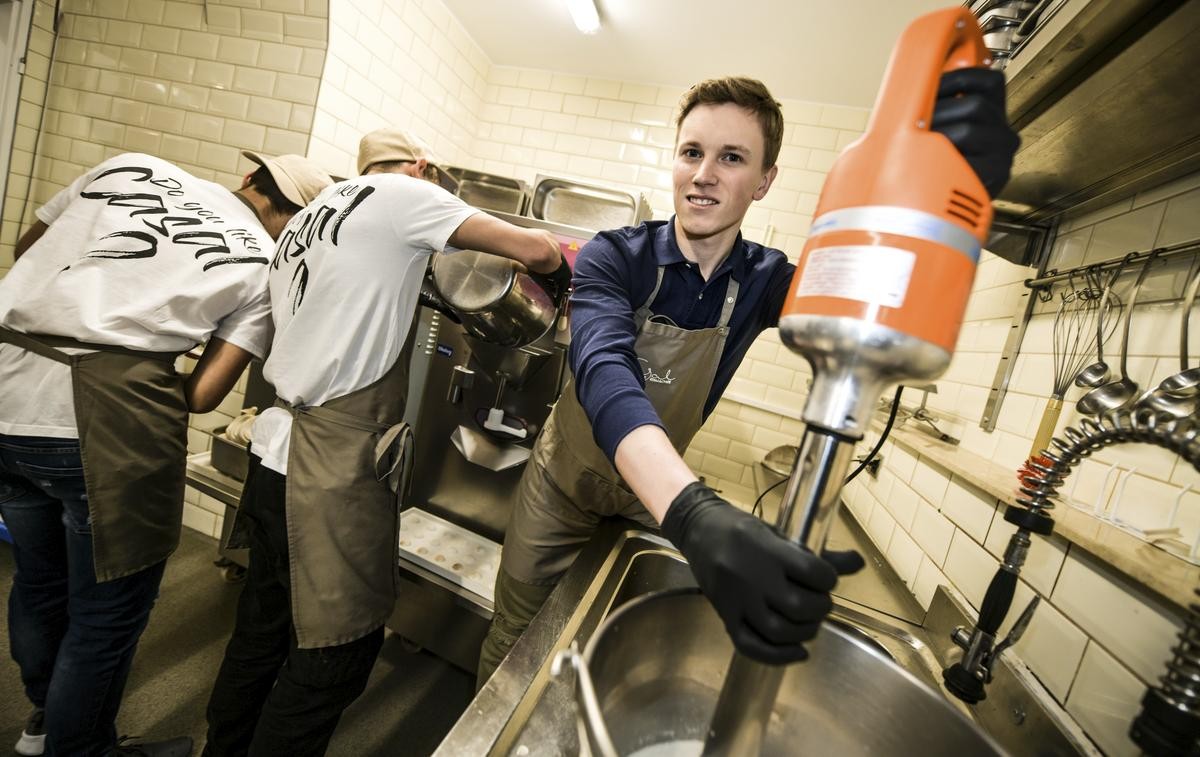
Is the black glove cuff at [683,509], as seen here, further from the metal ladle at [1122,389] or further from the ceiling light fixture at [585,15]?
the ceiling light fixture at [585,15]

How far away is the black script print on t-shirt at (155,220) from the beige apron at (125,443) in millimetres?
244

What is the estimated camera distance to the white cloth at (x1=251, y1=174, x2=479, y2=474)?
1.14 metres

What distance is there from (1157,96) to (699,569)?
911 mm

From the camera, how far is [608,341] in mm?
735

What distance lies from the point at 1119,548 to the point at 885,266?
652 millimetres

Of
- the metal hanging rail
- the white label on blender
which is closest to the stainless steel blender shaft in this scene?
the white label on blender

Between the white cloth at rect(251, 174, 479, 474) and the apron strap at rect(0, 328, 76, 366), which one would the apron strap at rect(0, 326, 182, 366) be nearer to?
the apron strap at rect(0, 328, 76, 366)

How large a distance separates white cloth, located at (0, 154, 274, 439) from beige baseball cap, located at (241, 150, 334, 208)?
18 cm

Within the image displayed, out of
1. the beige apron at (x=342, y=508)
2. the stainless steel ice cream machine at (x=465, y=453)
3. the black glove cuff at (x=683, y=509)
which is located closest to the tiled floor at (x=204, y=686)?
the stainless steel ice cream machine at (x=465, y=453)

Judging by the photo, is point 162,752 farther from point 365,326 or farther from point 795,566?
point 795,566

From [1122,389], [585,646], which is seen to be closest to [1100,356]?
[1122,389]

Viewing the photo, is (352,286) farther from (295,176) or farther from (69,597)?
(69,597)

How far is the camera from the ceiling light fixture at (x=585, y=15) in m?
2.32

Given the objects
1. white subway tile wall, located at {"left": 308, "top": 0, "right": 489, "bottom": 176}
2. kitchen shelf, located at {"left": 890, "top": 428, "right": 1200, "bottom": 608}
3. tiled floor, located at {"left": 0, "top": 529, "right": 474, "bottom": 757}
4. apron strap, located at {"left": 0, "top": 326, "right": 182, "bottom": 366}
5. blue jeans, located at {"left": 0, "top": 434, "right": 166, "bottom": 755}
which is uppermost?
white subway tile wall, located at {"left": 308, "top": 0, "right": 489, "bottom": 176}
